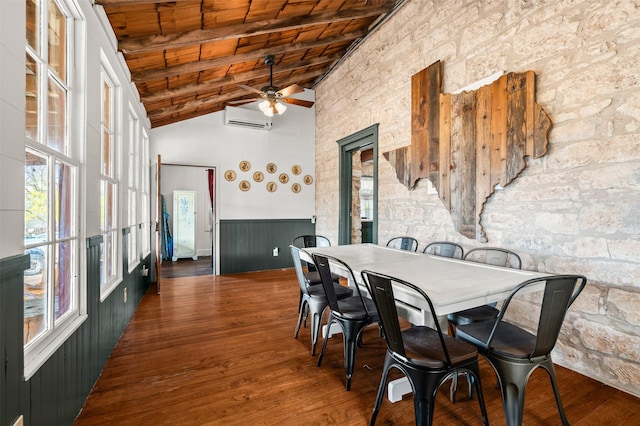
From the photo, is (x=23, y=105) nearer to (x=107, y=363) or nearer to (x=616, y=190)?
(x=107, y=363)

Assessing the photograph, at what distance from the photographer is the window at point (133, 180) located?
3686 millimetres

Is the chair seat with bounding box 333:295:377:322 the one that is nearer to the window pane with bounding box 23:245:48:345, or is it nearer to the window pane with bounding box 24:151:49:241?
the window pane with bounding box 23:245:48:345

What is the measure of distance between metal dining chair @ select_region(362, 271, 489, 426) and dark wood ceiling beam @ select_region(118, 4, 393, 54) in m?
2.83

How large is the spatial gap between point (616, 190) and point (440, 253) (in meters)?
1.38

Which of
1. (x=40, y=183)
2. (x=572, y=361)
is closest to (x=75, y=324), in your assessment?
(x=40, y=183)

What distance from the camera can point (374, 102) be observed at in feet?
14.8

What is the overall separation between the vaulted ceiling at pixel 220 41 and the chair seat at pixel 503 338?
3120 millimetres

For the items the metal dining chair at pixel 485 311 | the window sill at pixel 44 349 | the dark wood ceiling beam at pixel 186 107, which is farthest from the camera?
the dark wood ceiling beam at pixel 186 107

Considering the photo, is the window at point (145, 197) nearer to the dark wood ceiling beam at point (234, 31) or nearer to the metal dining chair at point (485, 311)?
the dark wood ceiling beam at point (234, 31)

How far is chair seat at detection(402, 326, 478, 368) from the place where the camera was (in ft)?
4.86

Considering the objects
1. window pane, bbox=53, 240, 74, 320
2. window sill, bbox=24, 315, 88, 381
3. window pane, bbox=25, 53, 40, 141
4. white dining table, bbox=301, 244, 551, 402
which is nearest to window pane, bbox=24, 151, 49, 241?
window pane, bbox=25, 53, 40, 141

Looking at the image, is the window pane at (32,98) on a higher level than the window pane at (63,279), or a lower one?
higher

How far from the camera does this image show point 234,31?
10.4 feet

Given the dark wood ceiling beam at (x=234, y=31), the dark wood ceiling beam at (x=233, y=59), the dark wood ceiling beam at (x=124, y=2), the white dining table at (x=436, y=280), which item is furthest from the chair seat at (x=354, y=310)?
the dark wood ceiling beam at (x=233, y=59)
